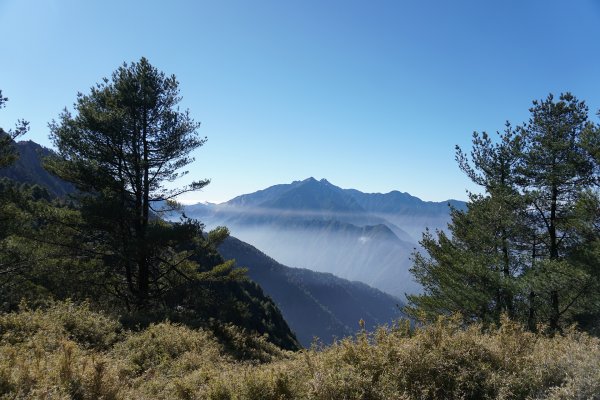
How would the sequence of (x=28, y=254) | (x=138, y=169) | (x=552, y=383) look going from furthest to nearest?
(x=138, y=169) → (x=28, y=254) → (x=552, y=383)

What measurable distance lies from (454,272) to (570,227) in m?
5.29

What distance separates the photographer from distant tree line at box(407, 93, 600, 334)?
49.4ft

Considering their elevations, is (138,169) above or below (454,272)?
above

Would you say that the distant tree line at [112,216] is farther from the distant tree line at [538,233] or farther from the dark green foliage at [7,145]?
the distant tree line at [538,233]

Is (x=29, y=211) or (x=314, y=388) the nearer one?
(x=314, y=388)

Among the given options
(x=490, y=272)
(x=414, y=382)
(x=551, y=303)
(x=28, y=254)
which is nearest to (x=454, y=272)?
(x=490, y=272)

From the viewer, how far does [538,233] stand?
1727 cm

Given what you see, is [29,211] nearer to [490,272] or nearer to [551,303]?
[490,272]

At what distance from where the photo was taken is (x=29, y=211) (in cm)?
1533

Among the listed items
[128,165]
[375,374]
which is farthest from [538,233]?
[128,165]

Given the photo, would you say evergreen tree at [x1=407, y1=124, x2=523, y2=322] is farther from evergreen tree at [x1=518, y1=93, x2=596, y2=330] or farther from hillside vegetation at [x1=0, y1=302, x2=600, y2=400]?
hillside vegetation at [x1=0, y1=302, x2=600, y2=400]

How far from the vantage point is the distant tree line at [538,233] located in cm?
1507

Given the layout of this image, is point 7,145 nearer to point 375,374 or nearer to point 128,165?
point 128,165

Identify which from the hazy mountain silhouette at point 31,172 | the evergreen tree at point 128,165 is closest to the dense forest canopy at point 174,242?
the evergreen tree at point 128,165
